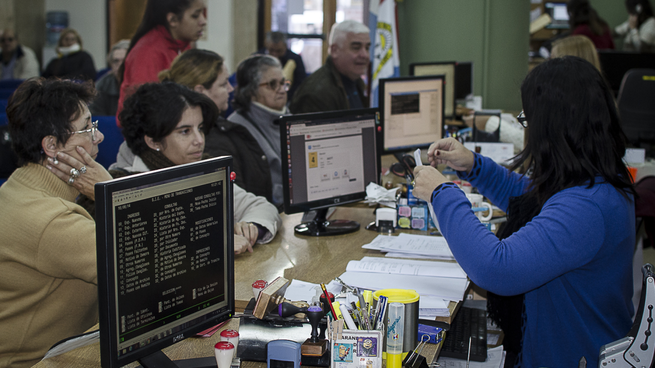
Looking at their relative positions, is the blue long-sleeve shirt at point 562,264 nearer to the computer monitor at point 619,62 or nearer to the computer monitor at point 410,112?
the computer monitor at point 410,112

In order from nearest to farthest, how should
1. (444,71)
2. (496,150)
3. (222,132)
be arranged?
(222,132) < (496,150) < (444,71)

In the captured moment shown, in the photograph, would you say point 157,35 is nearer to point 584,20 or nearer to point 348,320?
point 348,320

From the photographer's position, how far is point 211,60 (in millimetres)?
3072

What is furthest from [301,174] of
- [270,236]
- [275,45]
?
[275,45]

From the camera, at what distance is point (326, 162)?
231 cm

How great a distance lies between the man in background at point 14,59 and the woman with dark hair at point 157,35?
5.98 m

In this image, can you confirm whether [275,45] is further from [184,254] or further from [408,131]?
[184,254]

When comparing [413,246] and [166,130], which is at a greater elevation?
[166,130]

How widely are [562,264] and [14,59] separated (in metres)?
8.79

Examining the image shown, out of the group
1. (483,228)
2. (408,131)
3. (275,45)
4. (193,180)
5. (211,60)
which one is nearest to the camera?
(193,180)

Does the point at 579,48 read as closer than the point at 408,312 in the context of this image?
No

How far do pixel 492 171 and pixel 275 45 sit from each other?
16.7 ft

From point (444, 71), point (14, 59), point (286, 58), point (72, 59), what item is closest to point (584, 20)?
point (444, 71)

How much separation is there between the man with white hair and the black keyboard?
2.08m
